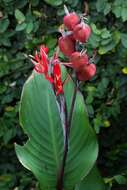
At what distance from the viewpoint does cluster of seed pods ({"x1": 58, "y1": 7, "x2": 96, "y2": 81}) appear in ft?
4.88

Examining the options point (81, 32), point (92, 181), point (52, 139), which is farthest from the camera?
point (92, 181)

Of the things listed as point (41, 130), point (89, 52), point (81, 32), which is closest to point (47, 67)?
point (81, 32)

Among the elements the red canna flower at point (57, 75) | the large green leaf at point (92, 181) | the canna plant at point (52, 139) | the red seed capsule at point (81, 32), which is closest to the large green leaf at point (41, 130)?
the canna plant at point (52, 139)

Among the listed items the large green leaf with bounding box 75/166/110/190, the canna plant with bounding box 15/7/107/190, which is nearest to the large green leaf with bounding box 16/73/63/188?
the canna plant with bounding box 15/7/107/190

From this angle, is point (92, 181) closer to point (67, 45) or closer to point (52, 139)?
point (52, 139)

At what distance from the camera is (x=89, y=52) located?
7.57 feet

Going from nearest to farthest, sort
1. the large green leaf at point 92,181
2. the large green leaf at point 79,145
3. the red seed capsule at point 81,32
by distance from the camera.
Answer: the red seed capsule at point 81,32 → the large green leaf at point 79,145 → the large green leaf at point 92,181

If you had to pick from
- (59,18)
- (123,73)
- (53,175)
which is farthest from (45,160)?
(59,18)

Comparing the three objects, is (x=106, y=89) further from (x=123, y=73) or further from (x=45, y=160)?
(x=45, y=160)

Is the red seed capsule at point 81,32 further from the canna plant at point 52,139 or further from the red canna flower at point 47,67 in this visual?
the canna plant at point 52,139

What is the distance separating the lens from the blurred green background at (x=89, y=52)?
2312 mm

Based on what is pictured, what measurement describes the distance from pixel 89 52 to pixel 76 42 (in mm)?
789

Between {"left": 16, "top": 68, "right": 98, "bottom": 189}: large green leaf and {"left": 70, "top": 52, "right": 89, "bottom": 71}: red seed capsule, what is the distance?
392mm

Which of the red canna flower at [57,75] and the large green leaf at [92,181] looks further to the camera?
the large green leaf at [92,181]
